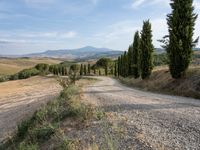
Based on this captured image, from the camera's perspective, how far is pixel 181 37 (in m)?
27.5

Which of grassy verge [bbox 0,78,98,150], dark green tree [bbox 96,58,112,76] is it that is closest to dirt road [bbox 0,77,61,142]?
grassy verge [bbox 0,78,98,150]

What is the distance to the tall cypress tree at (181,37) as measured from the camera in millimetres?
27016

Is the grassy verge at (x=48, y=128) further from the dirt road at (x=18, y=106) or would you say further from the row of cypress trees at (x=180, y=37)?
the row of cypress trees at (x=180, y=37)

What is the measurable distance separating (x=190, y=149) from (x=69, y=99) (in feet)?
30.6

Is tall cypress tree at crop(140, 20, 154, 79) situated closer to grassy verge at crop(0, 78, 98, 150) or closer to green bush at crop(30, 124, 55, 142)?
grassy verge at crop(0, 78, 98, 150)

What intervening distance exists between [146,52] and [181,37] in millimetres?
15660

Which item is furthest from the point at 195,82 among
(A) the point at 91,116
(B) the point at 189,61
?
(A) the point at 91,116

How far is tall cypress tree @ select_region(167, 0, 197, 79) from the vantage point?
27.0 meters

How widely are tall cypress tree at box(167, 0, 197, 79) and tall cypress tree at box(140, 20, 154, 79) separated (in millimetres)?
13515

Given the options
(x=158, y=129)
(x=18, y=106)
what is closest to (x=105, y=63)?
(x=18, y=106)

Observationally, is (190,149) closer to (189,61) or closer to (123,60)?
(189,61)

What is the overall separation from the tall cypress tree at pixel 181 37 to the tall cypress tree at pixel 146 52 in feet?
44.3

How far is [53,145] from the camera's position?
9.30 metres

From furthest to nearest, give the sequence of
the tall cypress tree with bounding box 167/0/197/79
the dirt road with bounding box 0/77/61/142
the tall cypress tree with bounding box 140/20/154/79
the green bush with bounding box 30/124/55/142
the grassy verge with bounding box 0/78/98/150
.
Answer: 1. the tall cypress tree with bounding box 140/20/154/79
2. the tall cypress tree with bounding box 167/0/197/79
3. the dirt road with bounding box 0/77/61/142
4. the green bush with bounding box 30/124/55/142
5. the grassy verge with bounding box 0/78/98/150
